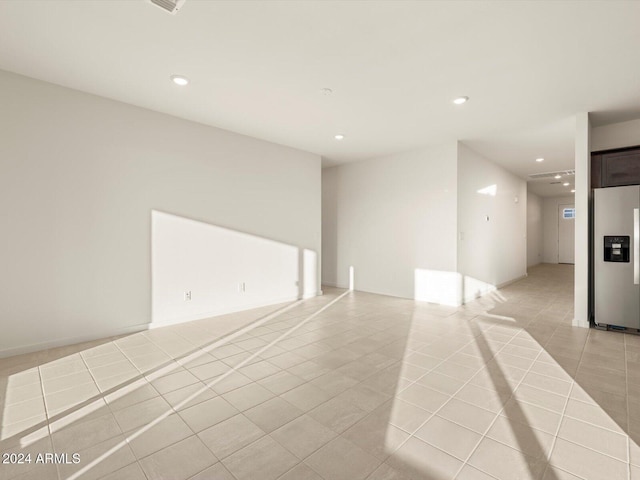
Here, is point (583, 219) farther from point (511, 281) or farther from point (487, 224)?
point (511, 281)

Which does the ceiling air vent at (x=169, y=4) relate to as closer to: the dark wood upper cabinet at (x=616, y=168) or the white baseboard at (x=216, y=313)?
the white baseboard at (x=216, y=313)

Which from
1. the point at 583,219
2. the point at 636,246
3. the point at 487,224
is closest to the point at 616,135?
the point at 583,219

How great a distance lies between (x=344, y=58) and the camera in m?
2.78

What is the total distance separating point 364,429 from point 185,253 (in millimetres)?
3320

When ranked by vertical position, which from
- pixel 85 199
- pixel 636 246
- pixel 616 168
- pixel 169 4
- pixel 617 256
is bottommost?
pixel 617 256

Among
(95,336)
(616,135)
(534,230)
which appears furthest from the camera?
(534,230)

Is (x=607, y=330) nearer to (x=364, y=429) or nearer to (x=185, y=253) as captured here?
(x=364, y=429)

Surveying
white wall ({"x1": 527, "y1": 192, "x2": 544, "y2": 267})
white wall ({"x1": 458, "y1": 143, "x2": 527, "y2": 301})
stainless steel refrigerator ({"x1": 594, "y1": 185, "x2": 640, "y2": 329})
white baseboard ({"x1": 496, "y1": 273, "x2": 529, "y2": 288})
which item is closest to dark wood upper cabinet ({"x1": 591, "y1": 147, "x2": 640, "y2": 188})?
stainless steel refrigerator ({"x1": 594, "y1": 185, "x2": 640, "y2": 329})

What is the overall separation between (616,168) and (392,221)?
3281 millimetres

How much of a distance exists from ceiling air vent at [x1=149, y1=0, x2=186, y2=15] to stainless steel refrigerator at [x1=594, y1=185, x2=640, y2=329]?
16.6ft

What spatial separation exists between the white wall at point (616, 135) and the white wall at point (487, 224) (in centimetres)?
176

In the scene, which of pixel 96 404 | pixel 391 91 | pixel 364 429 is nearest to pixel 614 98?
pixel 391 91

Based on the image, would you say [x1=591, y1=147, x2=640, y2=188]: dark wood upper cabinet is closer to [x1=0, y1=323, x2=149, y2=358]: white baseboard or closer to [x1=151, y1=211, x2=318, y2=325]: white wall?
[x1=151, y1=211, x2=318, y2=325]: white wall

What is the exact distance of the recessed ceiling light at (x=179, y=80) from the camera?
3117 millimetres
